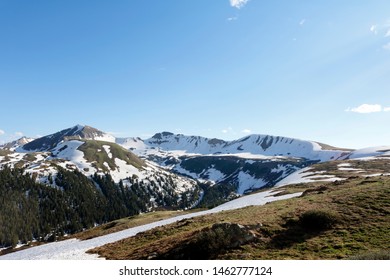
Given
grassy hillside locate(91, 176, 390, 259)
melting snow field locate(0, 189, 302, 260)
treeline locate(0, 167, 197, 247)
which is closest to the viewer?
grassy hillside locate(91, 176, 390, 259)

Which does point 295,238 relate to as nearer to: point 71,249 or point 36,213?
point 71,249

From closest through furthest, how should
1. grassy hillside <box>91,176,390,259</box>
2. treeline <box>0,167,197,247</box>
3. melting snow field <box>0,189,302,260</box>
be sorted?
1. grassy hillside <box>91,176,390,259</box>
2. melting snow field <box>0,189,302,260</box>
3. treeline <box>0,167,197,247</box>

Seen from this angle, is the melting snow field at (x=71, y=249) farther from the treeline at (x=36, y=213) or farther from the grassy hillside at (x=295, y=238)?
the treeline at (x=36, y=213)

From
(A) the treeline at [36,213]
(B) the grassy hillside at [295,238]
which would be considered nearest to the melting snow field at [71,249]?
(B) the grassy hillside at [295,238]

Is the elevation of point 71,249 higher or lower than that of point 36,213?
higher

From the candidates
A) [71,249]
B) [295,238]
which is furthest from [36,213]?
[295,238]

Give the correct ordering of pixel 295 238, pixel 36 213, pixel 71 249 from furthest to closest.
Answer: pixel 36 213
pixel 71 249
pixel 295 238

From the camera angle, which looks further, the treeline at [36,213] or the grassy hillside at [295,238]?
the treeline at [36,213]

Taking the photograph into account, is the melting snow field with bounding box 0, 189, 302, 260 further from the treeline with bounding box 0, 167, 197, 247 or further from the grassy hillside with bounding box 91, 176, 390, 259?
the treeline with bounding box 0, 167, 197, 247

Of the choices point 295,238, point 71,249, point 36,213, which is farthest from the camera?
point 36,213

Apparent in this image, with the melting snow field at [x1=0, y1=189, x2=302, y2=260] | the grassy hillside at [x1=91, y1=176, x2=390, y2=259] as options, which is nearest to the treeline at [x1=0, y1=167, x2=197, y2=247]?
the melting snow field at [x1=0, y1=189, x2=302, y2=260]
